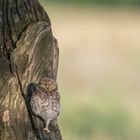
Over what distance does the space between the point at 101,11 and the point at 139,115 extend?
16.9 ft

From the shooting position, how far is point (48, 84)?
422cm

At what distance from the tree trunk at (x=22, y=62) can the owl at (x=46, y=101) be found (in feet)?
0.12

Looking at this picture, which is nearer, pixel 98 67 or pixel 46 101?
pixel 46 101

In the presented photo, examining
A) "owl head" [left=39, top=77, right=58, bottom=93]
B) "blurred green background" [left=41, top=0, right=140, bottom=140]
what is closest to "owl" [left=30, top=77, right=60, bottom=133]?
"owl head" [left=39, top=77, right=58, bottom=93]

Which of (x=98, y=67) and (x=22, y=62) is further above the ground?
(x=22, y=62)

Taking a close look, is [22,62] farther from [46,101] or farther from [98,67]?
[98,67]

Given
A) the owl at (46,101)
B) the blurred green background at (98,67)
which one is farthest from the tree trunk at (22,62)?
the blurred green background at (98,67)

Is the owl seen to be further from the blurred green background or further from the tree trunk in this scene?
the blurred green background

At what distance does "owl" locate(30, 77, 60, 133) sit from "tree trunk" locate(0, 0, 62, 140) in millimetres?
36

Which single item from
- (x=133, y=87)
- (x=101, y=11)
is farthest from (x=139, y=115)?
(x=101, y=11)

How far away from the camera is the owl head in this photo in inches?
166

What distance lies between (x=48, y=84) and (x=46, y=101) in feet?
0.32

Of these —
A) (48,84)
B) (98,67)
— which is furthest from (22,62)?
(98,67)

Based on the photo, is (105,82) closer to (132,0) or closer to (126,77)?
(126,77)
